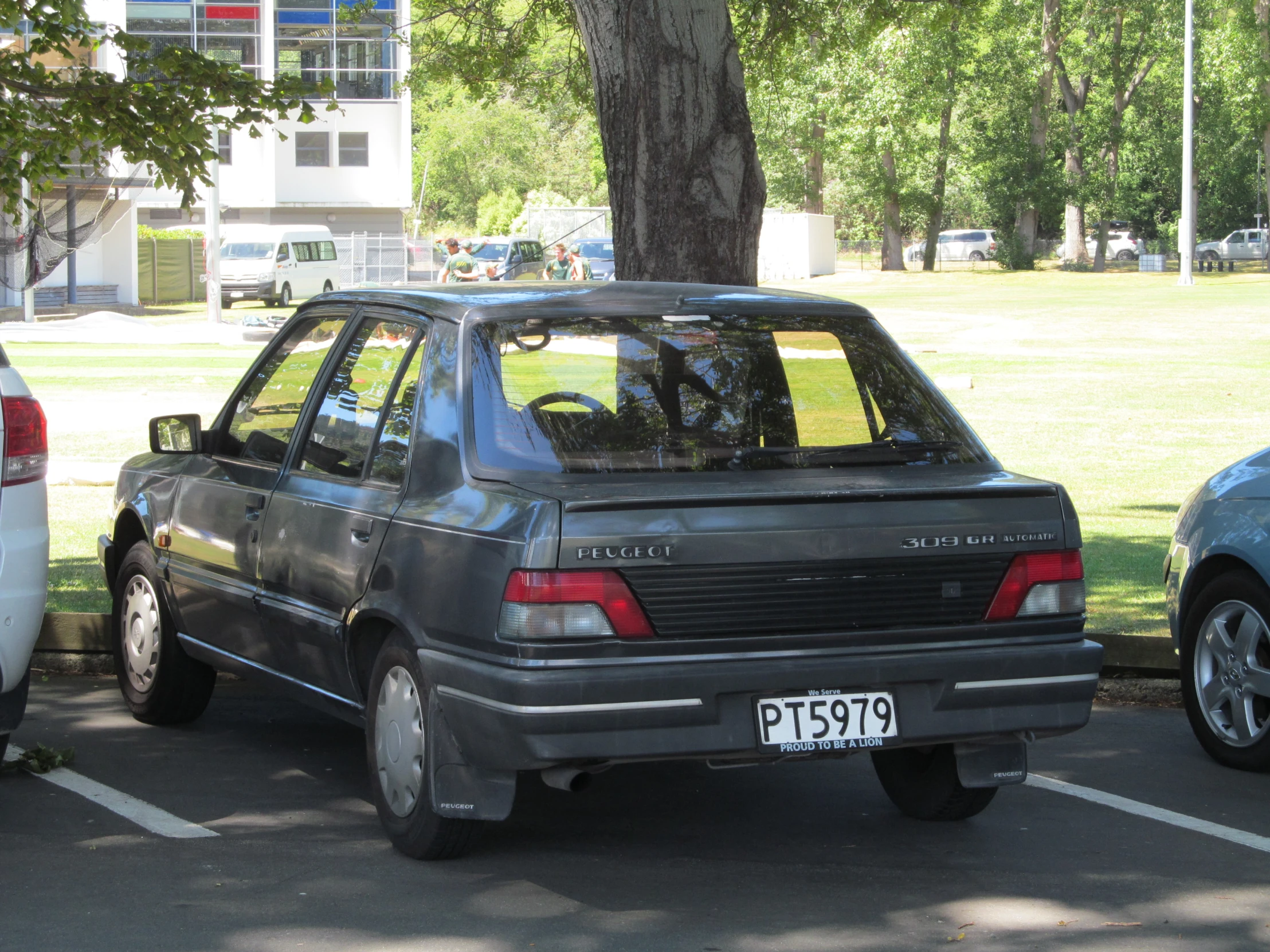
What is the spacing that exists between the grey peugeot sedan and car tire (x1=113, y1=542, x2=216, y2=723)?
2.63 feet

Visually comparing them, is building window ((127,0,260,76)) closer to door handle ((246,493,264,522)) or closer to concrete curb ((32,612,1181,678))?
concrete curb ((32,612,1181,678))

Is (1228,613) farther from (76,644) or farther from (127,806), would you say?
(76,644)

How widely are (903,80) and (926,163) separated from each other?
21.6ft

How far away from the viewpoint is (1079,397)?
21.3 meters

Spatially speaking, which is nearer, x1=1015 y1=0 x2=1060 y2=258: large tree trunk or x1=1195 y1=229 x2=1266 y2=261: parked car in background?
x1=1015 y1=0 x2=1060 y2=258: large tree trunk

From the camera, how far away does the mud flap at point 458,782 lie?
4.51 meters

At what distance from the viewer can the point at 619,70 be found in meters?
8.30

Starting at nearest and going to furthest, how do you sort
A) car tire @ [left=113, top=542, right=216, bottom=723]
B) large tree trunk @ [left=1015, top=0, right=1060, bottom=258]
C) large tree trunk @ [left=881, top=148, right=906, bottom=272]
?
car tire @ [left=113, top=542, right=216, bottom=723]
large tree trunk @ [left=1015, top=0, right=1060, bottom=258]
large tree trunk @ [left=881, top=148, right=906, bottom=272]

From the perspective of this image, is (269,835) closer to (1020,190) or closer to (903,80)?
(903,80)

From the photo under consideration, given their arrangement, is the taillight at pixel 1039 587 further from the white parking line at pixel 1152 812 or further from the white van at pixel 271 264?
the white van at pixel 271 264

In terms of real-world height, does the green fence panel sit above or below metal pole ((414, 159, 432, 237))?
below

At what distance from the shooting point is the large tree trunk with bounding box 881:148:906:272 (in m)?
67.2

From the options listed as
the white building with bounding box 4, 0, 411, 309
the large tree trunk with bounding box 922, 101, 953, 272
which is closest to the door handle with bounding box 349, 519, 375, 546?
the white building with bounding box 4, 0, 411, 309

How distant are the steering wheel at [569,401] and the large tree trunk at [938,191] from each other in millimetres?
64200
